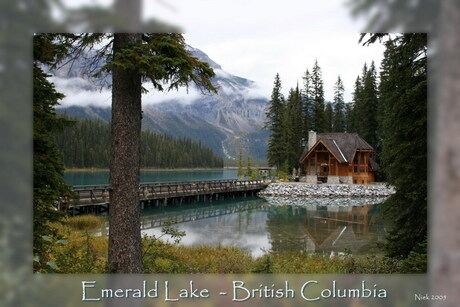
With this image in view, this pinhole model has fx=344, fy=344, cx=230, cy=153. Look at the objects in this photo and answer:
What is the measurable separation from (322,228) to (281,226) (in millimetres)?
2040

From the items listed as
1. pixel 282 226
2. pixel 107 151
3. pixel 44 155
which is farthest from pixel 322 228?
pixel 107 151

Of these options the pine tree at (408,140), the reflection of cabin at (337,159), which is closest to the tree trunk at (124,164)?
the pine tree at (408,140)

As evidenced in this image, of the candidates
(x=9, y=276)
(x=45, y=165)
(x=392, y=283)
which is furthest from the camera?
(x=45, y=165)

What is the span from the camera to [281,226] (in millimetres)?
17750

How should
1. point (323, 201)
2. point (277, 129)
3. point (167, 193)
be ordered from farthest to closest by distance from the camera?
point (277, 129), point (323, 201), point (167, 193)

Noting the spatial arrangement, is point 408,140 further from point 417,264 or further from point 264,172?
point 264,172

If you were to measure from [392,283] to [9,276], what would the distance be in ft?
15.4

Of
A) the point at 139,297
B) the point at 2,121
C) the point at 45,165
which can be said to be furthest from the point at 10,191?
the point at 139,297

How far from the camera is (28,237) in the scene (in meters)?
4.08

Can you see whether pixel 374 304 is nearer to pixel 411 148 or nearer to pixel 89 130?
pixel 411 148

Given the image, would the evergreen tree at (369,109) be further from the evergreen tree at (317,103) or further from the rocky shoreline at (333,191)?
the rocky shoreline at (333,191)

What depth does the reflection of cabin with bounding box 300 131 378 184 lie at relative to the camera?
35.9 metres

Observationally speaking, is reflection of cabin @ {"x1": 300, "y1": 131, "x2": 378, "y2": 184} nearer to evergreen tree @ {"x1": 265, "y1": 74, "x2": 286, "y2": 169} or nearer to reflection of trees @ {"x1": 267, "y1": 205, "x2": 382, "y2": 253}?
evergreen tree @ {"x1": 265, "y1": 74, "x2": 286, "y2": 169}

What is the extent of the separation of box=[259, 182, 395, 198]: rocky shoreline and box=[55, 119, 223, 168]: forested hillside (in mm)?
32210
